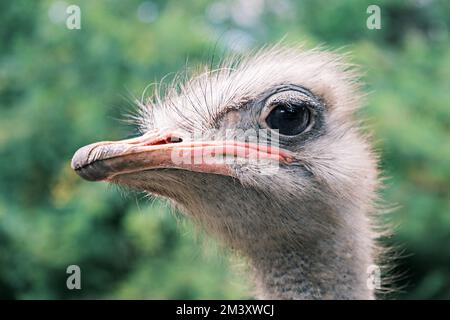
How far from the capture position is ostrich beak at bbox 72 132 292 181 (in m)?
1.48

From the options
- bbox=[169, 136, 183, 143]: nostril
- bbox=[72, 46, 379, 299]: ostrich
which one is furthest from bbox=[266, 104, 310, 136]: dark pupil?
bbox=[169, 136, 183, 143]: nostril

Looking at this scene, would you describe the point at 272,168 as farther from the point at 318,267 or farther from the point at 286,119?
the point at 318,267

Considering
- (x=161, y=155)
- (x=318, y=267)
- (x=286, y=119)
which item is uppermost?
(x=286, y=119)

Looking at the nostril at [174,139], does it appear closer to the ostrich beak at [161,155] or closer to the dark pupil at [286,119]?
the ostrich beak at [161,155]

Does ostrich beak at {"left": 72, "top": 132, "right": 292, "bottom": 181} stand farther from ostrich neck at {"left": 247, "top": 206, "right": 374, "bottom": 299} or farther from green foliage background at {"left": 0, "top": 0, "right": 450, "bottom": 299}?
green foliage background at {"left": 0, "top": 0, "right": 450, "bottom": 299}

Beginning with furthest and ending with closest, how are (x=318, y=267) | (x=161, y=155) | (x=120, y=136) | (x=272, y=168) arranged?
1. (x=120, y=136)
2. (x=318, y=267)
3. (x=272, y=168)
4. (x=161, y=155)

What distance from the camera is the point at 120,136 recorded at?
3531mm

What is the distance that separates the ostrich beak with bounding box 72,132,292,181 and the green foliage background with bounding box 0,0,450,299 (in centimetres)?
180

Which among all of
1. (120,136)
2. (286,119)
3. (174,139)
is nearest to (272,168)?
(286,119)

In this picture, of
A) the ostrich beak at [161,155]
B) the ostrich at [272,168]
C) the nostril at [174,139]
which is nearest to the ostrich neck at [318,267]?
the ostrich at [272,168]

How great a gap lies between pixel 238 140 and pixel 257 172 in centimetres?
9

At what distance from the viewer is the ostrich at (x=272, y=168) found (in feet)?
5.33

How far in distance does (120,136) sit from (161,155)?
2.03 meters
